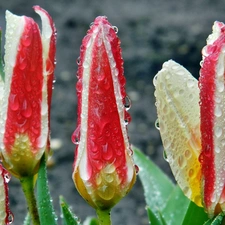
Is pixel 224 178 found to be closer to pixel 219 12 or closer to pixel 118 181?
pixel 118 181

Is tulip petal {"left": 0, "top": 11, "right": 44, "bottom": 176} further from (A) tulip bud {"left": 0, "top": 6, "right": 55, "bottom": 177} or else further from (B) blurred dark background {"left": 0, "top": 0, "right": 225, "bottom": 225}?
(B) blurred dark background {"left": 0, "top": 0, "right": 225, "bottom": 225}

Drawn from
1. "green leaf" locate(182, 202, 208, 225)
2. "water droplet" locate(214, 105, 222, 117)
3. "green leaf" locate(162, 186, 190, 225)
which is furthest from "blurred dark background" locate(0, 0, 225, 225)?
"water droplet" locate(214, 105, 222, 117)

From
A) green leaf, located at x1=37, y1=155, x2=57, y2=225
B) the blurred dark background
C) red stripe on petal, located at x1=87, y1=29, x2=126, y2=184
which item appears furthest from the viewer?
the blurred dark background

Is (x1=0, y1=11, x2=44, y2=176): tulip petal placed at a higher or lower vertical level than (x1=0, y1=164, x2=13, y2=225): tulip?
higher

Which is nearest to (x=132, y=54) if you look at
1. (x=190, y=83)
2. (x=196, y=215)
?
(x=196, y=215)

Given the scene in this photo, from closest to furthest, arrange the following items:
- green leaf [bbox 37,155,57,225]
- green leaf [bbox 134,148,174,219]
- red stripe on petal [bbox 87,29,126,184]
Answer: red stripe on petal [bbox 87,29,126,184]
green leaf [bbox 37,155,57,225]
green leaf [bbox 134,148,174,219]

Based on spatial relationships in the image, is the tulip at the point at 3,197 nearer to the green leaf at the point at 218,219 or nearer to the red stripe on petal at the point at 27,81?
the red stripe on petal at the point at 27,81

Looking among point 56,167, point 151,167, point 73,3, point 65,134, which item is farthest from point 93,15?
point 151,167
